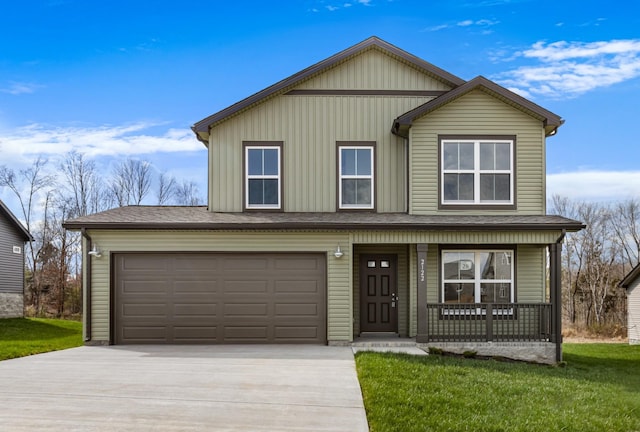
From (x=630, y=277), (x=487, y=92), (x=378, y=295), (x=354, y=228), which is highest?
(x=487, y=92)

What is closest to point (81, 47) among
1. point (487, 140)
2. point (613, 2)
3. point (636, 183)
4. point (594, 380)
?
point (487, 140)

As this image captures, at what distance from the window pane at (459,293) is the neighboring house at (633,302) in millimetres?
16631

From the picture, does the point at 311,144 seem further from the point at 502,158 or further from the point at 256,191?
the point at 502,158

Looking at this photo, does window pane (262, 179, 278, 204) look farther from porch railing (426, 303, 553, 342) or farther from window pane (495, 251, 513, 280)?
window pane (495, 251, 513, 280)

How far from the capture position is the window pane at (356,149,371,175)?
1625 centimetres

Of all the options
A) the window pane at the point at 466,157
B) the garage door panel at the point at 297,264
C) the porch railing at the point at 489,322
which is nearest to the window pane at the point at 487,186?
the window pane at the point at 466,157

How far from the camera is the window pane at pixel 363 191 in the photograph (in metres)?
16.2

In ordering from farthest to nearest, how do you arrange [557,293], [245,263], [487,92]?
[487,92] → [245,263] → [557,293]

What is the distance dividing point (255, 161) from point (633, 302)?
2133 centimetres

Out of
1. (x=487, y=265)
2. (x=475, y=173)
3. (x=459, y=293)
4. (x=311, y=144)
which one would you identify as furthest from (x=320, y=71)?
(x=459, y=293)

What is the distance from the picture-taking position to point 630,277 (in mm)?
29781

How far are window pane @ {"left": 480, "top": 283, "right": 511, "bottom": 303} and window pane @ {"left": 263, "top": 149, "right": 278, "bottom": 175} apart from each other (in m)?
5.59

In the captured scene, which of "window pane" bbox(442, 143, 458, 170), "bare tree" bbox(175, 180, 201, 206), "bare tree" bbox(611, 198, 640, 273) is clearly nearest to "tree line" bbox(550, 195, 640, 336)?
"bare tree" bbox(611, 198, 640, 273)

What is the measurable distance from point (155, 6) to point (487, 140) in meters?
10.5
